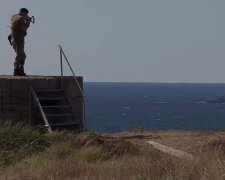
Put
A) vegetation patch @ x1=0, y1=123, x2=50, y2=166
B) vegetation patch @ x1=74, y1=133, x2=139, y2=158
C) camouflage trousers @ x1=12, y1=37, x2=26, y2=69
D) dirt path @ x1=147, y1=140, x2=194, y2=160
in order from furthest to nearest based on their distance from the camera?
camouflage trousers @ x1=12, y1=37, x2=26, y2=69, vegetation patch @ x1=74, y1=133, x2=139, y2=158, vegetation patch @ x1=0, y1=123, x2=50, y2=166, dirt path @ x1=147, y1=140, x2=194, y2=160

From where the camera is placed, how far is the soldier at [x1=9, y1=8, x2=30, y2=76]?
59.6ft

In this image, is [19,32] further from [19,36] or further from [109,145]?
[109,145]

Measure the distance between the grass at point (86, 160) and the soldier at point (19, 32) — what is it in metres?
4.41

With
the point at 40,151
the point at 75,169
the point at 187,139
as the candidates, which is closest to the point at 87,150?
the point at 40,151

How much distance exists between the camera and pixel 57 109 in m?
18.1

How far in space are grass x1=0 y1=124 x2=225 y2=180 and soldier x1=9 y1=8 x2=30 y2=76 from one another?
14.5 ft

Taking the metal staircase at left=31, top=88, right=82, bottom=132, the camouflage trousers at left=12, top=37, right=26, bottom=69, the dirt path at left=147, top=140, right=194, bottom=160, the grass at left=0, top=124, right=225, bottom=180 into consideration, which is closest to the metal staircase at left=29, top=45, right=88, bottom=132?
the metal staircase at left=31, top=88, right=82, bottom=132

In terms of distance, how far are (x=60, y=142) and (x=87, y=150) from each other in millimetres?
1094

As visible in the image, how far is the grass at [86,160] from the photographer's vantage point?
29.5 feet

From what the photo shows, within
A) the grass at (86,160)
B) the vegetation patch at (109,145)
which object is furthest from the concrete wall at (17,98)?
Result: the vegetation patch at (109,145)

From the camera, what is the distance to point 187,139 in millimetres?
15352

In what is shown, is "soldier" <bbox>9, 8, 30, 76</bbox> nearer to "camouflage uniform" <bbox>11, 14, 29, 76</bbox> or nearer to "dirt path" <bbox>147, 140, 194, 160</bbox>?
"camouflage uniform" <bbox>11, 14, 29, 76</bbox>

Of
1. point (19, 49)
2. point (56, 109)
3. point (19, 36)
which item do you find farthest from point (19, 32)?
point (56, 109)

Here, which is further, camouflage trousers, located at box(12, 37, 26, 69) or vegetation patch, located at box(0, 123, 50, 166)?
camouflage trousers, located at box(12, 37, 26, 69)
